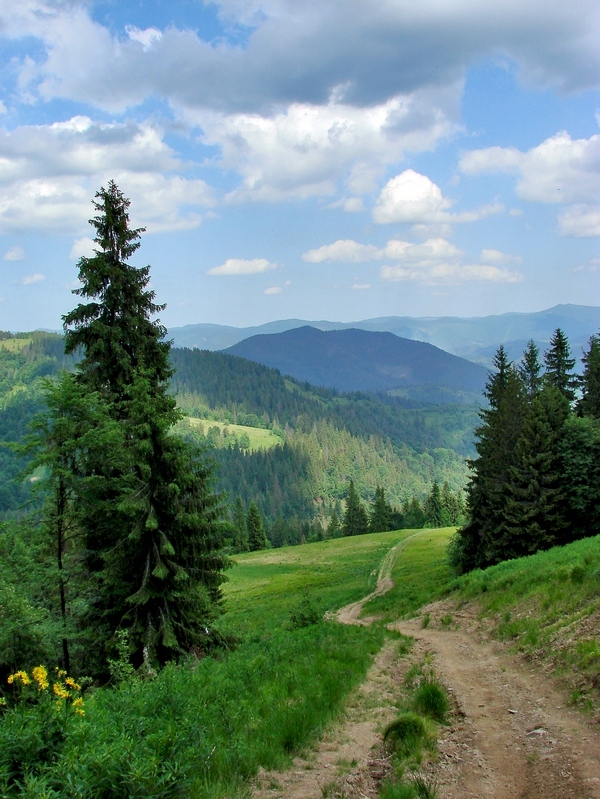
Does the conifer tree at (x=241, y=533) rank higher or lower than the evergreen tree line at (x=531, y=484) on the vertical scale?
lower

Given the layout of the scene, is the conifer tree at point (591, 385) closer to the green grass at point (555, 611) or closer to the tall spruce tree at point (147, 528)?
the green grass at point (555, 611)

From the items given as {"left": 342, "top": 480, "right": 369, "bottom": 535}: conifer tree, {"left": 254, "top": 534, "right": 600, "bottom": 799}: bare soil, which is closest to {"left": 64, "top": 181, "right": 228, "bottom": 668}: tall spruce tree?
{"left": 254, "top": 534, "right": 600, "bottom": 799}: bare soil

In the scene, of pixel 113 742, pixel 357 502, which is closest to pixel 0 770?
pixel 113 742

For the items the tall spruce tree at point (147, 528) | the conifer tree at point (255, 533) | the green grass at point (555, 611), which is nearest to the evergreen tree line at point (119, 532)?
the tall spruce tree at point (147, 528)

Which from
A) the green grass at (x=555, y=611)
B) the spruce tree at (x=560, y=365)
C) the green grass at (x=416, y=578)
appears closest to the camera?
the green grass at (x=555, y=611)

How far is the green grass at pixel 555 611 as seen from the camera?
8.66 meters

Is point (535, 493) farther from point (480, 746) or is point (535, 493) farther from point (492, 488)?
point (480, 746)

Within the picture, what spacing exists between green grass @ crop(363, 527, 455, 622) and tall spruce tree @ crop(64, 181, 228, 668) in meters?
10.4

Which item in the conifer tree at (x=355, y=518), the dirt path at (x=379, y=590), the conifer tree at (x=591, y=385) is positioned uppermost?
the conifer tree at (x=591, y=385)

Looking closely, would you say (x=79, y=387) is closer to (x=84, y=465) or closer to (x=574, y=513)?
(x=84, y=465)

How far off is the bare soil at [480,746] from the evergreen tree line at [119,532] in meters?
6.22

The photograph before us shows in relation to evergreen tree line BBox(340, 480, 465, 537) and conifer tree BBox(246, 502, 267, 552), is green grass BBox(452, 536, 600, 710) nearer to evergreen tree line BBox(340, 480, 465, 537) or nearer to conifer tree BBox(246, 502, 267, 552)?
conifer tree BBox(246, 502, 267, 552)

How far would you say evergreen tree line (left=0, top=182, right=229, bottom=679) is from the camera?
13.4 metres

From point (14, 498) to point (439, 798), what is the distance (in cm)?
21905
